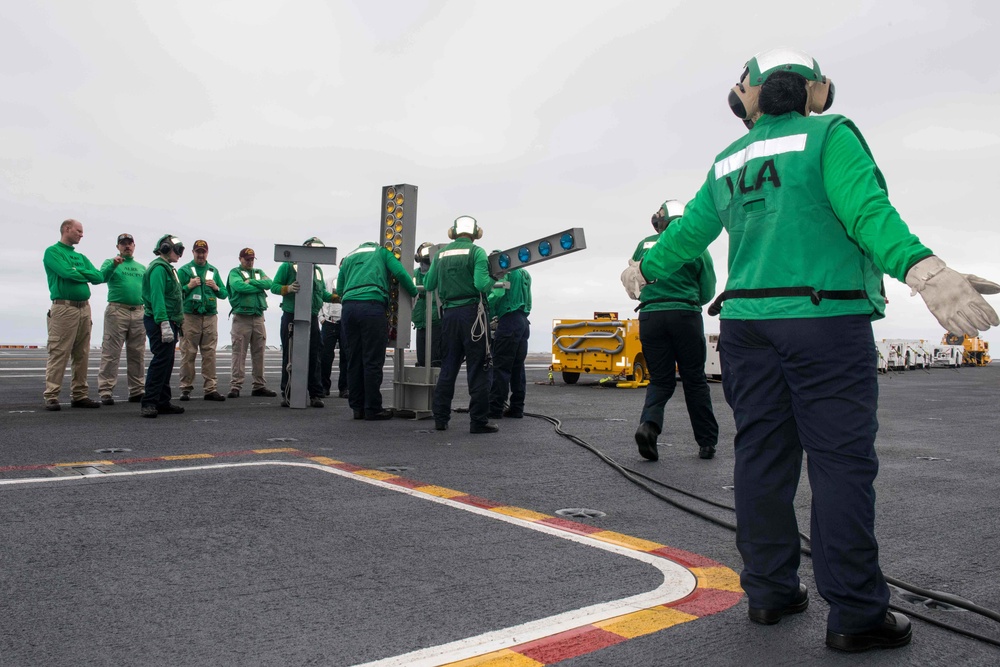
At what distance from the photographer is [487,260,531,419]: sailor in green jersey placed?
970 cm

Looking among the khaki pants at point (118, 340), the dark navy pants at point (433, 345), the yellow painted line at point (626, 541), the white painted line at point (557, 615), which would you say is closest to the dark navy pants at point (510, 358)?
the dark navy pants at point (433, 345)

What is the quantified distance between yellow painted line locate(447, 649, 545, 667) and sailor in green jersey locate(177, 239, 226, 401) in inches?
375

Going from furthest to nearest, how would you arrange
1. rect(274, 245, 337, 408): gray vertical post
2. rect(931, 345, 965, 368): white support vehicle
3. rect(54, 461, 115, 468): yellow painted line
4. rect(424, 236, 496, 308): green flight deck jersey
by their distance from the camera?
rect(931, 345, 965, 368): white support vehicle, rect(274, 245, 337, 408): gray vertical post, rect(424, 236, 496, 308): green flight deck jersey, rect(54, 461, 115, 468): yellow painted line

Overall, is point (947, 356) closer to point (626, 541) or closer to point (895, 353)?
point (895, 353)

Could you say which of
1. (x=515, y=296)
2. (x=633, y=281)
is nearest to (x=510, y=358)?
(x=515, y=296)

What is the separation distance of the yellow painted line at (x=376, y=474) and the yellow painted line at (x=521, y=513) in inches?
40.2

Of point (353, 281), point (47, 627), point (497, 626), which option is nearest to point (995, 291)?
point (497, 626)

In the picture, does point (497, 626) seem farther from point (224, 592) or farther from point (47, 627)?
point (47, 627)

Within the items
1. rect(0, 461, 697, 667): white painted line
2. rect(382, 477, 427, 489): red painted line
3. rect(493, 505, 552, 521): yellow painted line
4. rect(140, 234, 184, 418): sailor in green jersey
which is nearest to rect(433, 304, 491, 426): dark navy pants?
rect(382, 477, 427, 489): red painted line

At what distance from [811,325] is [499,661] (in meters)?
1.39

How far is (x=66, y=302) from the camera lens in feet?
31.2

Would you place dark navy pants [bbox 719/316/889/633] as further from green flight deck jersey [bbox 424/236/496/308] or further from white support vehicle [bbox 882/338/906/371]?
white support vehicle [bbox 882/338/906/371]

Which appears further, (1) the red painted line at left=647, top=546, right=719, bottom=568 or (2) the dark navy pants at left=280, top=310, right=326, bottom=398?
(2) the dark navy pants at left=280, top=310, right=326, bottom=398

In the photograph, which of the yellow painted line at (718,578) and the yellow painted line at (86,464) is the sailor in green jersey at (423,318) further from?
the yellow painted line at (718,578)
